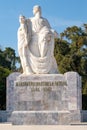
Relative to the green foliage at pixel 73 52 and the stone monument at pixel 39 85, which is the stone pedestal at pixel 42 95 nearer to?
the stone monument at pixel 39 85

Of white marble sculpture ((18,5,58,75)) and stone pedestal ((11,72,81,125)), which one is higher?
white marble sculpture ((18,5,58,75))

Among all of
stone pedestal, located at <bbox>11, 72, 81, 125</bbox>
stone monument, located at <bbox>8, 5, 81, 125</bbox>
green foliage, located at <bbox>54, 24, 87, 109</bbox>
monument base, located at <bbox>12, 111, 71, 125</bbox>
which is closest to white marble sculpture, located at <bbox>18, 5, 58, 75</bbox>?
stone monument, located at <bbox>8, 5, 81, 125</bbox>

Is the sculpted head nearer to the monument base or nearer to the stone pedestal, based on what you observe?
the stone pedestal

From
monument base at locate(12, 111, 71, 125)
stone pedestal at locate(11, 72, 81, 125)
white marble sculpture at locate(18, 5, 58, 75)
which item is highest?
white marble sculpture at locate(18, 5, 58, 75)

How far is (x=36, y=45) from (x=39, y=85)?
1.89 m

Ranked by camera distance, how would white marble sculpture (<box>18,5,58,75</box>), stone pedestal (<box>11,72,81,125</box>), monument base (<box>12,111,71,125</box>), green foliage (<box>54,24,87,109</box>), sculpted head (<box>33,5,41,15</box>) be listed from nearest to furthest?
monument base (<box>12,111,71,125</box>) < stone pedestal (<box>11,72,81,125</box>) < white marble sculpture (<box>18,5,58,75</box>) < sculpted head (<box>33,5,41,15</box>) < green foliage (<box>54,24,87,109</box>)

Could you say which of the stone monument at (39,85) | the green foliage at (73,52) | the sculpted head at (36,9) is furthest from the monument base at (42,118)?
the green foliage at (73,52)

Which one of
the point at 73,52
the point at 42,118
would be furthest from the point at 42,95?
the point at 73,52

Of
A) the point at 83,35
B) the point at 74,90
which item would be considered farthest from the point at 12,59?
the point at 74,90

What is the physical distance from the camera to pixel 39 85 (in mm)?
18578

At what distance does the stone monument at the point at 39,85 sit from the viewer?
17906 mm

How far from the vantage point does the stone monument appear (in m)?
17.9

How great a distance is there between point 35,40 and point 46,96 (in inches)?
103

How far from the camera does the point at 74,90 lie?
67.9 feet
